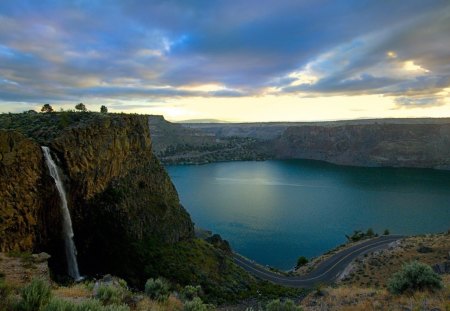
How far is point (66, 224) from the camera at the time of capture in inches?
1307

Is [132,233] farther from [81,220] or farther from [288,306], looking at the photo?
[288,306]

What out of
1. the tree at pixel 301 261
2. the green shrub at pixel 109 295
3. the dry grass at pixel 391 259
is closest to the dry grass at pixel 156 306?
the green shrub at pixel 109 295

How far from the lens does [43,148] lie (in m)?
32.7

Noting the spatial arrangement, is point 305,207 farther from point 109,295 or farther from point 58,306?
point 58,306

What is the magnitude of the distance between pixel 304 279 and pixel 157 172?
2470 cm

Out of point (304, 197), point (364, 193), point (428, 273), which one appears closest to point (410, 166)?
point (364, 193)

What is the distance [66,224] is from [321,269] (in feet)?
114

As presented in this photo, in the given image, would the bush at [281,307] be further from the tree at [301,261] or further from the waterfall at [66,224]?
the tree at [301,261]

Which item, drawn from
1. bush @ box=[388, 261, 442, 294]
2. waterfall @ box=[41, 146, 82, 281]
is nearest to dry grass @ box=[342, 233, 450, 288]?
bush @ box=[388, 261, 442, 294]

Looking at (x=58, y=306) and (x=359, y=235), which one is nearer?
(x=58, y=306)

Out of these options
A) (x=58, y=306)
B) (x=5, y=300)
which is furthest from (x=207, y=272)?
(x=58, y=306)

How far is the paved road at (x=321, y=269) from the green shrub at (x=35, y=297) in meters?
40.4

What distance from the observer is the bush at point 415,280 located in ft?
48.3

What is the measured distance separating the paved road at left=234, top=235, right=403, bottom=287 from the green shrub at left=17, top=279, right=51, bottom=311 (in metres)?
40.4
